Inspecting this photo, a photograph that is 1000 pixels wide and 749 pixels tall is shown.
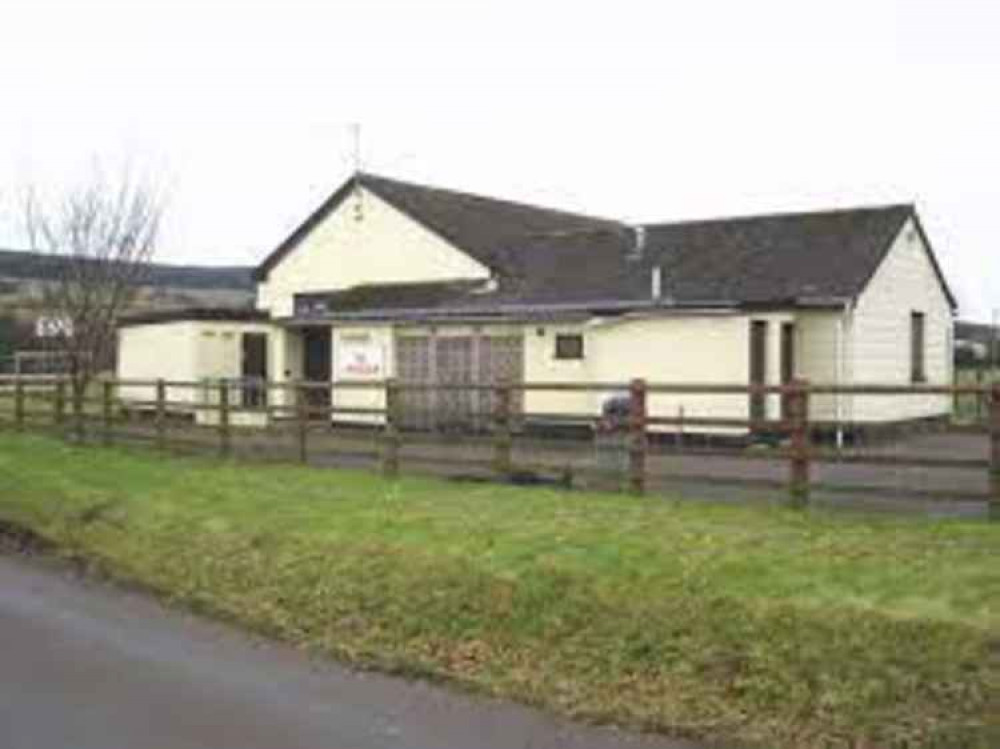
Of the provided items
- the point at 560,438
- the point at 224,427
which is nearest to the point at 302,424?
the point at 224,427

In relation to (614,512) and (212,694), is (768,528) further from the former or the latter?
(212,694)

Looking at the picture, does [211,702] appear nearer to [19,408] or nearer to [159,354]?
[19,408]

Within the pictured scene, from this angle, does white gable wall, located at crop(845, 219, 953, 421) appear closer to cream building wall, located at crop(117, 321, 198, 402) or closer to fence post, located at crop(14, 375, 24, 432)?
fence post, located at crop(14, 375, 24, 432)

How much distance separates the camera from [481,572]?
12648 mm

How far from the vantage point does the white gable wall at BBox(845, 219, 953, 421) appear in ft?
108

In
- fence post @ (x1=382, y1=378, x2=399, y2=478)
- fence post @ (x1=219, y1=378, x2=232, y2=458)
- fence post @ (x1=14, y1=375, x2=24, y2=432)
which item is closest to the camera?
fence post @ (x1=382, y1=378, x2=399, y2=478)

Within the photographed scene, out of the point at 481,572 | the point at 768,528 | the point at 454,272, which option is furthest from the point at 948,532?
the point at 454,272

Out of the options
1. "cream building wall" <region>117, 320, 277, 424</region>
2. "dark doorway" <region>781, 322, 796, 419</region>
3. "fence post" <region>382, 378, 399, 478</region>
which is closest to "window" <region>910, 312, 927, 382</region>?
"dark doorway" <region>781, 322, 796, 419</region>

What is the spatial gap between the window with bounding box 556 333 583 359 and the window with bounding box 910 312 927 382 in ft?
22.8

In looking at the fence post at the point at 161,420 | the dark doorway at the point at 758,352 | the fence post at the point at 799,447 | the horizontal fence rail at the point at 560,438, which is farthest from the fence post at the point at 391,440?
the dark doorway at the point at 758,352

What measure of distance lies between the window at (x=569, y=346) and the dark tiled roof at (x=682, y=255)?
2.91 feet

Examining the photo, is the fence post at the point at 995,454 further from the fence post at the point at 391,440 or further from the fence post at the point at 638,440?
the fence post at the point at 391,440

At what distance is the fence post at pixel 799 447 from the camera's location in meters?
16.4

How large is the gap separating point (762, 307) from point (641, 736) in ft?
76.5
